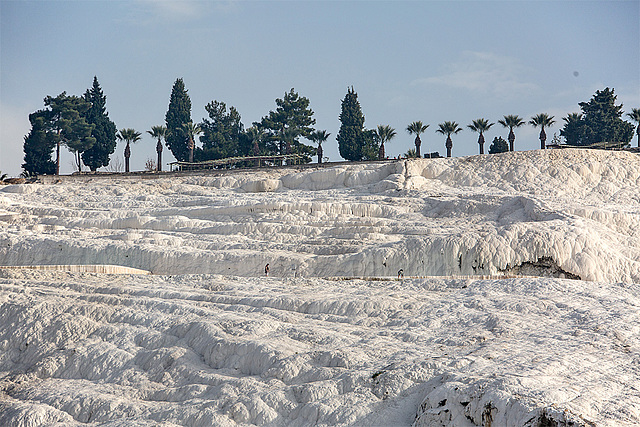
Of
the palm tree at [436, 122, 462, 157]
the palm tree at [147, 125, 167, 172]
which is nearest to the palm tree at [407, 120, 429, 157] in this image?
the palm tree at [436, 122, 462, 157]

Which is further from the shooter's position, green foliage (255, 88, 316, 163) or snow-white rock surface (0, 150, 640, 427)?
green foliage (255, 88, 316, 163)

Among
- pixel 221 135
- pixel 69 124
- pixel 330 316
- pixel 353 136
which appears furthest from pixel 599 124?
pixel 330 316

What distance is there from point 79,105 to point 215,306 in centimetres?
4668

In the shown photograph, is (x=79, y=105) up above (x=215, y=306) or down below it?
above

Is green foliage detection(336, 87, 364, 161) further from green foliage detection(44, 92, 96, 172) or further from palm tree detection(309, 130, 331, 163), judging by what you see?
green foliage detection(44, 92, 96, 172)

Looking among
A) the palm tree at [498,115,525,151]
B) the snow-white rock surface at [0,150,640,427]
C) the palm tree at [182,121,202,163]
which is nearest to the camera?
the snow-white rock surface at [0,150,640,427]

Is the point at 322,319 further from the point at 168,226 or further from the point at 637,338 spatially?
the point at 168,226

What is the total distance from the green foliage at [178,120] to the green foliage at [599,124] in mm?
34287

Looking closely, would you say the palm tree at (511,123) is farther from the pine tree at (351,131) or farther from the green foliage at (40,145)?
the green foliage at (40,145)

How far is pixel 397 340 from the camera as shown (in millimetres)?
14836

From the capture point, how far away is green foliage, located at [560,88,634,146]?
59000mm

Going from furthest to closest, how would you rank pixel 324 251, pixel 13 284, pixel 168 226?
pixel 168 226 → pixel 324 251 → pixel 13 284

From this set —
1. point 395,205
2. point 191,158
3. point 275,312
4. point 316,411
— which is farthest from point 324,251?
point 191,158

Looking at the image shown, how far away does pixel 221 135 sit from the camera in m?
63.7
